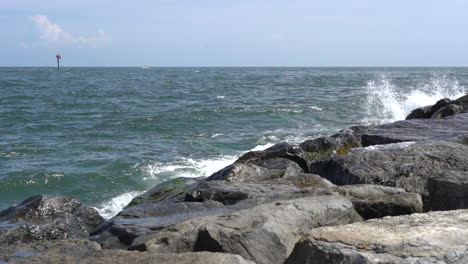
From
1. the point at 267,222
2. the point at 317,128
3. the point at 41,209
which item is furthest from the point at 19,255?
the point at 317,128

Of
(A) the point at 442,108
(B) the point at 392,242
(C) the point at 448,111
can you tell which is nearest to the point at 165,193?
(B) the point at 392,242

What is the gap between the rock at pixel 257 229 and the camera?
3715mm

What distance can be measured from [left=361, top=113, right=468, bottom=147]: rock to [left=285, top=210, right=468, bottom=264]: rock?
4.27 meters

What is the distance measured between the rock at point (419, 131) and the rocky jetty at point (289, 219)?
0.43m

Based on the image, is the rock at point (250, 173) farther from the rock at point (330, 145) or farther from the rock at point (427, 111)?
the rock at point (427, 111)

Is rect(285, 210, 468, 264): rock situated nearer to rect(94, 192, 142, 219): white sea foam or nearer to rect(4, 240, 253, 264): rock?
rect(4, 240, 253, 264): rock

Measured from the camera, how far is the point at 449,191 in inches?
189

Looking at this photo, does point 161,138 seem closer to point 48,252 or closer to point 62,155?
point 62,155

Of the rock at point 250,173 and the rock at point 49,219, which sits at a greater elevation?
the rock at point 250,173

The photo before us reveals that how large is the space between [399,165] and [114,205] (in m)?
5.63

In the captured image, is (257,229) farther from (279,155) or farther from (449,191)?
(279,155)

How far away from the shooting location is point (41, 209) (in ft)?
23.6

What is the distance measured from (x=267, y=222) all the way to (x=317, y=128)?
50.4 ft

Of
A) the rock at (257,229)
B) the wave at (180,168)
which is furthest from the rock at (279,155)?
the rock at (257,229)
